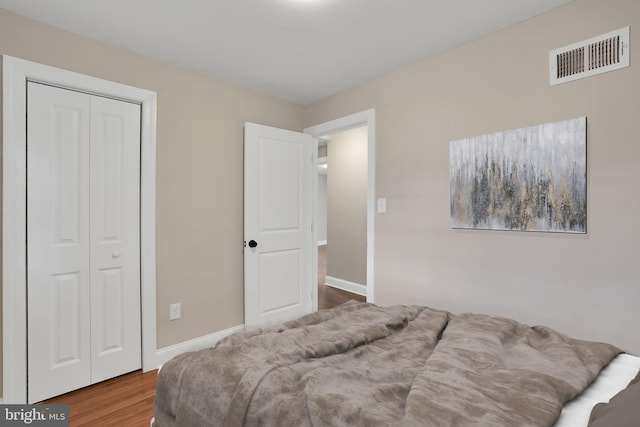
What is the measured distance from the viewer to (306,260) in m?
3.61

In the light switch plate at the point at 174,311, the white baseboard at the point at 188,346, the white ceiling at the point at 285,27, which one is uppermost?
the white ceiling at the point at 285,27

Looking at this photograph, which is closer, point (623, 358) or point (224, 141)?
point (623, 358)

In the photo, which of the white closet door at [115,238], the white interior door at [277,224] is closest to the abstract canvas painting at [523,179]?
the white interior door at [277,224]

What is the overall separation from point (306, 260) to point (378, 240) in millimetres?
970

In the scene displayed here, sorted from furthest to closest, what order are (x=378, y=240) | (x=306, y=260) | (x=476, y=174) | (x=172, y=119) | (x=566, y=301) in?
(x=306, y=260) → (x=378, y=240) → (x=172, y=119) → (x=476, y=174) → (x=566, y=301)

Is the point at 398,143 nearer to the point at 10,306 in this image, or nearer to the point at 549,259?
the point at 549,259

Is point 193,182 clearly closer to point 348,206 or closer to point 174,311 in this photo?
point 174,311

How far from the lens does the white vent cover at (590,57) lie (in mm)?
Result: 1751

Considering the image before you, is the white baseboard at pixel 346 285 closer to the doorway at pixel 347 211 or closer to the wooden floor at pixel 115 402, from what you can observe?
the doorway at pixel 347 211

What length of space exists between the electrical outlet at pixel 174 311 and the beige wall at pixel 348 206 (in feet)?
9.01

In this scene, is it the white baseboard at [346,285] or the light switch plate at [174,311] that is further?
the white baseboard at [346,285]

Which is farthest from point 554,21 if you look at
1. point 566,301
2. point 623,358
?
point 623,358

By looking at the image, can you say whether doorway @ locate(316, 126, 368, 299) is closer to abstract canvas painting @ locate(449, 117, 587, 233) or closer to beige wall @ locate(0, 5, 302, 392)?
beige wall @ locate(0, 5, 302, 392)

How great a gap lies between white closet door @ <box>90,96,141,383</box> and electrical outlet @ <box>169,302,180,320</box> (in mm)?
250
